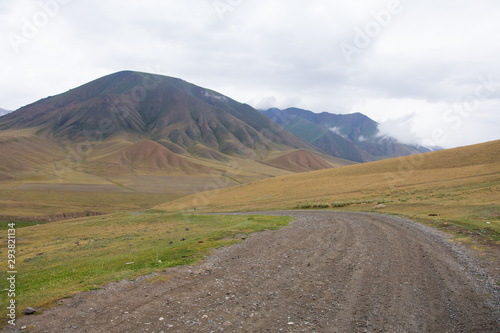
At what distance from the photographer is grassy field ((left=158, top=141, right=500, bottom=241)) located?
3110 centimetres

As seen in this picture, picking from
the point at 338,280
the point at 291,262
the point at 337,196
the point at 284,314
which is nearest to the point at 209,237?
the point at 291,262

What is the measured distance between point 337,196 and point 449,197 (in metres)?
20.0

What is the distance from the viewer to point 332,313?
30.7 feet

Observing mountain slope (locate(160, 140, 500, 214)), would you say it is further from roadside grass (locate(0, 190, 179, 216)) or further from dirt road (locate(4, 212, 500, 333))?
roadside grass (locate(0, 190, 179, 216))

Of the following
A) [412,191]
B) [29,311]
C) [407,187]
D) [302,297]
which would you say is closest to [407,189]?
[407,187]

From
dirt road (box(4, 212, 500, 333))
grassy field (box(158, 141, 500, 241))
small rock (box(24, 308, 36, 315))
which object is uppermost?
Answer: grassy field (box(158, 141, 500, 241))

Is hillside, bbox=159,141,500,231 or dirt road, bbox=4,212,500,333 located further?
hillside, bbox=159,141,500,231

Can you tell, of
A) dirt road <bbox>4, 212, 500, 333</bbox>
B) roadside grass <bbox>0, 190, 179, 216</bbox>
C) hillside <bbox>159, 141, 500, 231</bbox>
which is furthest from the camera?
roadside grass <bbox>0, 190, 179, 216</bbox>

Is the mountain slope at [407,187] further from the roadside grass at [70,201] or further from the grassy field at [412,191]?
the roadside grass at [70,201]

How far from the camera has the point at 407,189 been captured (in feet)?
174

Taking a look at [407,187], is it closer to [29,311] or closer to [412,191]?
[412,191]

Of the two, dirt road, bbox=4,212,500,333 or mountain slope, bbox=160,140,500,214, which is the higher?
mountain slope, bbox=160,140,500,214

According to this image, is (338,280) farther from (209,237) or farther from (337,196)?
(337,196)

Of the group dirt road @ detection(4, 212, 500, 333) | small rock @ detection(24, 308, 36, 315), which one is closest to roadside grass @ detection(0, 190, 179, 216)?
small rock @ detection(24, 308, 36, 315)
